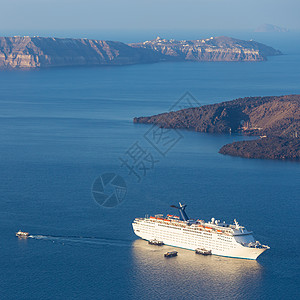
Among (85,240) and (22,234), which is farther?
(22,234)

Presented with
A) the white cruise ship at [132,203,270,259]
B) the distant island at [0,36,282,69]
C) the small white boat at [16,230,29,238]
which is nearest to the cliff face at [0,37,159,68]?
the distant island at [0,36,282,69]

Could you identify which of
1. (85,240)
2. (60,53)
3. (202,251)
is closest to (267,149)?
(202,251)

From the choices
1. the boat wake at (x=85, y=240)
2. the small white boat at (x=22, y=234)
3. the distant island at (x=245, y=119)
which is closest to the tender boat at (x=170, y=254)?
the boat wake at (x=85, y=240)

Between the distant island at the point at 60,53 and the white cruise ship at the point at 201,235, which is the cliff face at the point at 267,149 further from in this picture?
the distant island at the point at 60,53

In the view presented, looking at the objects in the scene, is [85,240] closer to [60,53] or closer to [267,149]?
[267,149]

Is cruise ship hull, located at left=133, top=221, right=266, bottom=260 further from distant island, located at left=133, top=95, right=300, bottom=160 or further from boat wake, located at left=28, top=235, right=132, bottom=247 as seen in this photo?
distant island, located at left=133, top=95, right=300, bottom=160

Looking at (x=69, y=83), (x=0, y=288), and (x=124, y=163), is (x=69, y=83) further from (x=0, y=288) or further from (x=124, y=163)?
(x=0, y=288)
